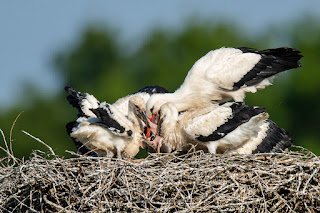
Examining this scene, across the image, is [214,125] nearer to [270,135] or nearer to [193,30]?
[270,135]

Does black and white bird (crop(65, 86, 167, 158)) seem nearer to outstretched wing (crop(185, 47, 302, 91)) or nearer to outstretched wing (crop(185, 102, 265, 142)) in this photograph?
outstretched wing (crop(185, 102, 265, 142))

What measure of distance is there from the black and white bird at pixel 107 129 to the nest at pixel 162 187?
1127mm

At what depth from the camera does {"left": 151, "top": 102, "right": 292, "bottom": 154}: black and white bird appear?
336 inches

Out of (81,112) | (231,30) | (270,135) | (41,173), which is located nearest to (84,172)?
(41,173)

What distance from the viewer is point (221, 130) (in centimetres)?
853

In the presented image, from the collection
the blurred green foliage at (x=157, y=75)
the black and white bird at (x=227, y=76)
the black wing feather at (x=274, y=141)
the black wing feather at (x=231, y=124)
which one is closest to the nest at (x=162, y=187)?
the black wing feather at (x=231, y=124)

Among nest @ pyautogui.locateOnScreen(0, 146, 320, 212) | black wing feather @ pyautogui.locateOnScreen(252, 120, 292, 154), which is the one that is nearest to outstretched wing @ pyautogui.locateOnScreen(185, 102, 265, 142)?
black wing feather @ pyautogui.locateOnScreen(252, 120, 292, 154)

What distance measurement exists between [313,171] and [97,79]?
21861 mm

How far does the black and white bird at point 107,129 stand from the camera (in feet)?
28.3

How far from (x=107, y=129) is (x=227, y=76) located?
190 cm

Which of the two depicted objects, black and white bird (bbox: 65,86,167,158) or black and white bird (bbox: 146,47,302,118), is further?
black and white bird (bbox: 146,47,302,118)

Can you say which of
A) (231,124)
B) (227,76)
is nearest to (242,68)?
(227,76)

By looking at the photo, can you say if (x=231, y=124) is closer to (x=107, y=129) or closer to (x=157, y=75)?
(x=107, y=129)

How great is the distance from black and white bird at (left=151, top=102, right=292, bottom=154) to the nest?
112 centimetres
